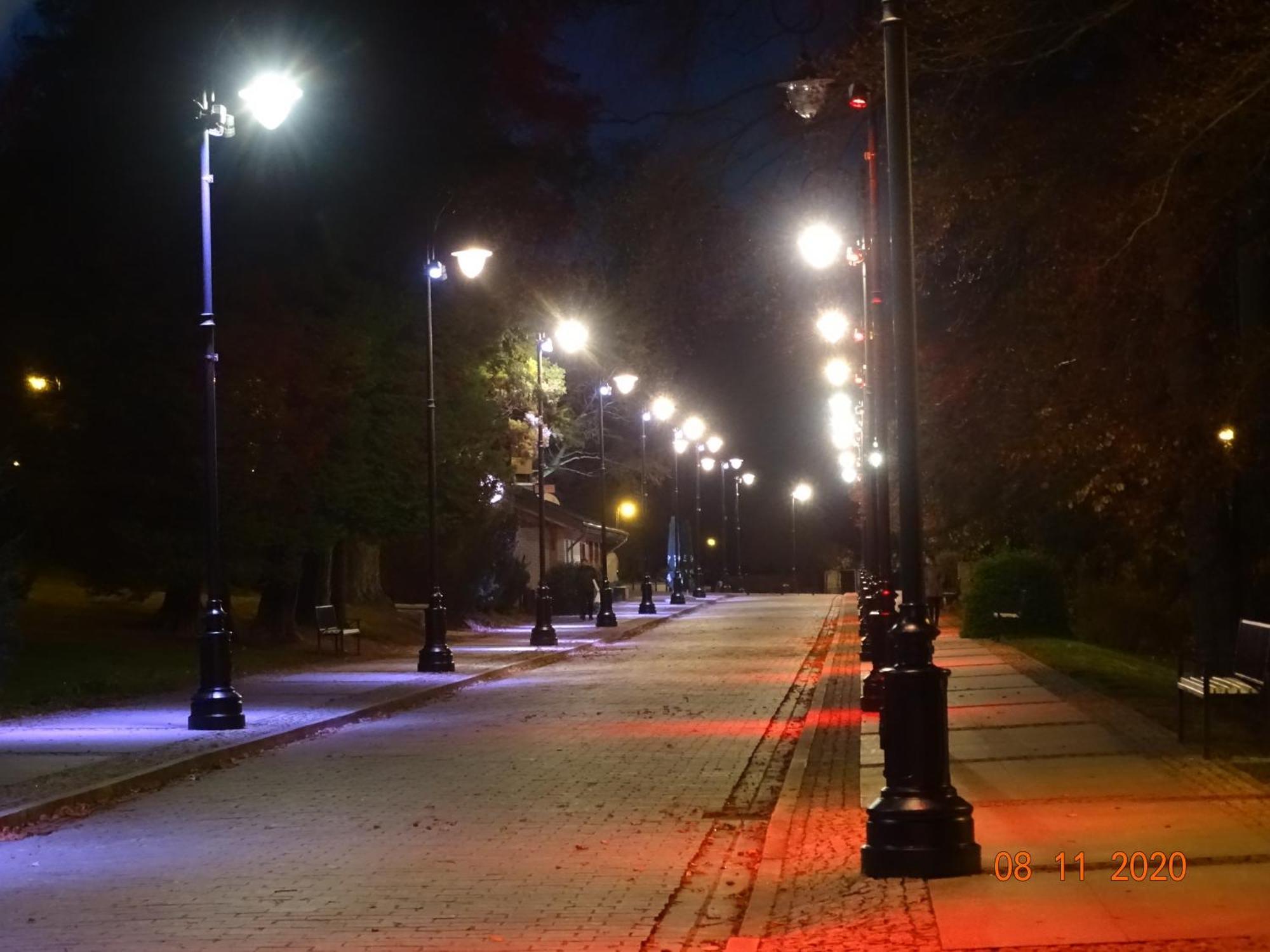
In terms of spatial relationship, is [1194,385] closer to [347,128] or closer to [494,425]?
[347,128]

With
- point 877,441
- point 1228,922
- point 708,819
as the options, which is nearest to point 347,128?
point 877,441

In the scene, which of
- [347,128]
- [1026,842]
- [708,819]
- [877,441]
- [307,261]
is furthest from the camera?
[347,128]

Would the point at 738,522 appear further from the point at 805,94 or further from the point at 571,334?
the point at 805,94

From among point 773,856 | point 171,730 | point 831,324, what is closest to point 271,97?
point 171,730

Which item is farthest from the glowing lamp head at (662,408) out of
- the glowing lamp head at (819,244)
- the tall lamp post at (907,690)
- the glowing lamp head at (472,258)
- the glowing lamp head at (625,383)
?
the tall lamp post at (907,690)

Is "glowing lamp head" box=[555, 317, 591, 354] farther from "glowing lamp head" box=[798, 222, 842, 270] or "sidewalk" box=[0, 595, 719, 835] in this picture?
"glowing lamp head" box=[798, 222, 842, 270]

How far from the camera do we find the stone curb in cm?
862

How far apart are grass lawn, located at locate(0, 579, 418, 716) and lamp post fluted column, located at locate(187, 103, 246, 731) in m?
3.72

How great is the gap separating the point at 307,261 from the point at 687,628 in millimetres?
19291

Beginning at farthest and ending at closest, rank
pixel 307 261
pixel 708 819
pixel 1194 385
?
pixel 307 261, pixel 1194 385, pixel 708 819

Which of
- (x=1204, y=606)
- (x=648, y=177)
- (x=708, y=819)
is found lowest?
(x=708, y=819)

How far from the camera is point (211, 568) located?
20125 millimetres

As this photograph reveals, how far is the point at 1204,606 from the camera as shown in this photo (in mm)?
20562

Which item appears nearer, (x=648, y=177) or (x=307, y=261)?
(x=648, y=177)
